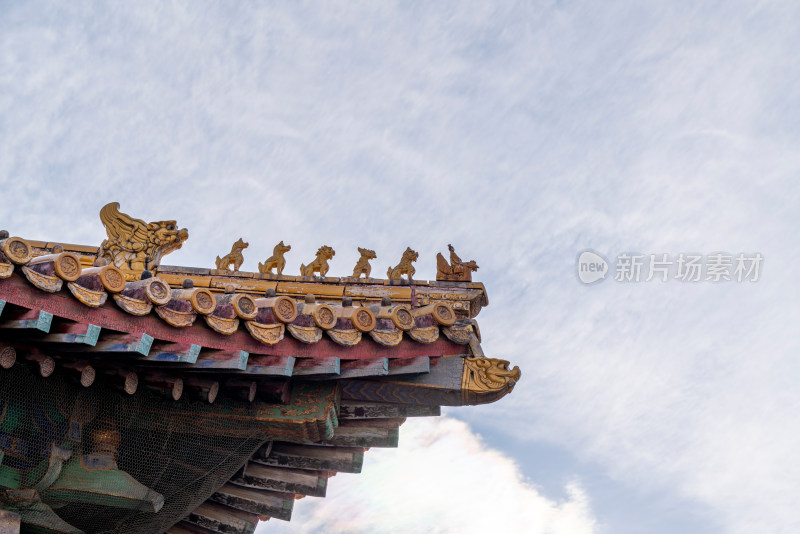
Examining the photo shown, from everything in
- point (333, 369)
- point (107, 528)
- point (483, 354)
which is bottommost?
point (107, 528)

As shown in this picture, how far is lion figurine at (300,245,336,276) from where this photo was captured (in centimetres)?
842

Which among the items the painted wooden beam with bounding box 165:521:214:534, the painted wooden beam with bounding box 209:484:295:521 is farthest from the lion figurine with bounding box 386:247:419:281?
the painted wooden beam with bounding box 165:521:214:534

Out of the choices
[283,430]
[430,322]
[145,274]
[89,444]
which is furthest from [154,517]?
[430,322]

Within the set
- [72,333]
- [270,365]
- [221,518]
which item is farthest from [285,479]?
Answer: [72,333]

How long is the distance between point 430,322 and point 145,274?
8.41ft

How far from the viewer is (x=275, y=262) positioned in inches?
337

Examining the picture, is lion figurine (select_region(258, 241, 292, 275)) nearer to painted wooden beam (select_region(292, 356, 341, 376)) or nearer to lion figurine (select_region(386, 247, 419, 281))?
lion figurine (select_region(386, 247, 419, 281))

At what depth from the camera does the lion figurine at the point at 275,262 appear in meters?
8.51

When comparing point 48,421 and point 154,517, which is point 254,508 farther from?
point 48,421

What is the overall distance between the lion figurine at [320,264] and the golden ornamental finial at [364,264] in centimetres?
33

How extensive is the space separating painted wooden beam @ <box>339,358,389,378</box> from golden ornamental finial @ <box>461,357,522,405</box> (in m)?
0.80

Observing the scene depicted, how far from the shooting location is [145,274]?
6.88 m

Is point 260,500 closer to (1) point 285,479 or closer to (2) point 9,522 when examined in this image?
(1) point 285,479

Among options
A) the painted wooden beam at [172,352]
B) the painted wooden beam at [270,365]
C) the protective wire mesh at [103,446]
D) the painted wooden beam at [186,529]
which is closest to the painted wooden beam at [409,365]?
the painted wooden beam at [270,365]
